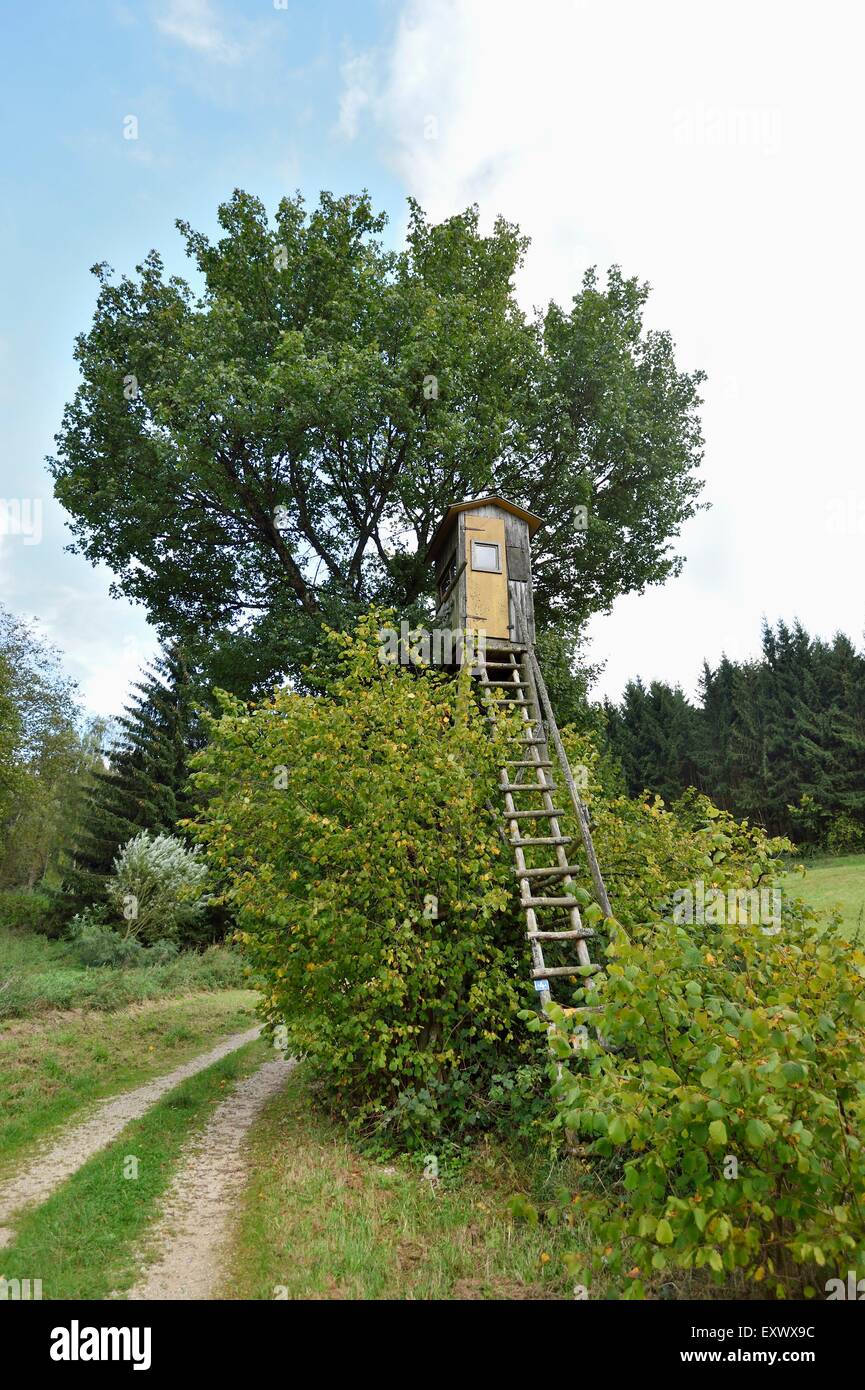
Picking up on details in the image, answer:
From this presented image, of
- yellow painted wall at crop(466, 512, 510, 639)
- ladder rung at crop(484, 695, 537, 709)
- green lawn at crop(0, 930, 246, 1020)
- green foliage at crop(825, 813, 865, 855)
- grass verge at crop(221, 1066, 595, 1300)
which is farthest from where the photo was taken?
green foliage at crop(825, 813, 865, 855)

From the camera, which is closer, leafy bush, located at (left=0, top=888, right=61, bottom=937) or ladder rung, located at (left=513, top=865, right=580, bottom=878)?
ladder rung, located at (left=513, top=865, right=580, bottom=878)

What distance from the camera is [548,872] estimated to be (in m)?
8.08

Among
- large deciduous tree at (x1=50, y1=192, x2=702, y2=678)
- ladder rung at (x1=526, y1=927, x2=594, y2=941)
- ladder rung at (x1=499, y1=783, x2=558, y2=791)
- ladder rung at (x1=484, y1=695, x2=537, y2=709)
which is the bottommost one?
ladder rung at (x1=526, y1=927, x2=594, y2=941)

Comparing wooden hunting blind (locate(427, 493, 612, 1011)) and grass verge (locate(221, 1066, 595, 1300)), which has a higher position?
wooden hunting blind (locate(427, 493, 612, 1011))

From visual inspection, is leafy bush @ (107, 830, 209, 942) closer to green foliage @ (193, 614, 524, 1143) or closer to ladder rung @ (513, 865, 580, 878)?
green foliage @ (193, 614, 524, 1143)

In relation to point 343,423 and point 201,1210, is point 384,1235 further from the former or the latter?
point 343,423

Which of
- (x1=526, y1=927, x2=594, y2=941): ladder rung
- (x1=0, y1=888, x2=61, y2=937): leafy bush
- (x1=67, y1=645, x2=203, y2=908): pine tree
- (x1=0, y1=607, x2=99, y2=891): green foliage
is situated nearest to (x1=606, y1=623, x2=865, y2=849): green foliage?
(x1=67, y1=645, x2=203, y2=908): pine tree

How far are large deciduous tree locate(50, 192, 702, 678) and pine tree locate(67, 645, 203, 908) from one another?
9940mm

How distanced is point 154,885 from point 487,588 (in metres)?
14.3

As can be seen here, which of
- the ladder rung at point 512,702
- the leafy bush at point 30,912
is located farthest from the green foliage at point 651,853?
the leafy bush at point 30,912

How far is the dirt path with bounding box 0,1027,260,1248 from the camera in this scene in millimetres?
6503

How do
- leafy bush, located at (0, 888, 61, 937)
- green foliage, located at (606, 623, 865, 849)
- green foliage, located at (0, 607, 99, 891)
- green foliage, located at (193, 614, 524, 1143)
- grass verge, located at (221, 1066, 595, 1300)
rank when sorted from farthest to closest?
1. green foliage, located at (606, 623, 865, 849)
2. green foliage, located at (0, 607, 99, 891)
3. leafy bush, located at (0, 888, 61, 937)
4. green foliage, located at (193, 614, 524, 1143)
5. grass verge, located at (221, 1066, 595, 1300)

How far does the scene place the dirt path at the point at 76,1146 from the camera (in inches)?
256

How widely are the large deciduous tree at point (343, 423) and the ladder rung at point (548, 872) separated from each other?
780 centimetres
